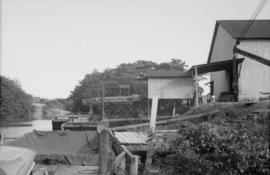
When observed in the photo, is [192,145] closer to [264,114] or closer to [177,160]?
[177,160]

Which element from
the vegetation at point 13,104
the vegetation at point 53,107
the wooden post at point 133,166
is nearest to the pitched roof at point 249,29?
the wooden post at point 133,166

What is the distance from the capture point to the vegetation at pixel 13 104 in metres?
56.6

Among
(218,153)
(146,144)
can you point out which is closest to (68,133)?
(146,144)

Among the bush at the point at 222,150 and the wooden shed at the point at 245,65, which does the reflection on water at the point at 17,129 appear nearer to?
the wooden shed at the point at 245,65

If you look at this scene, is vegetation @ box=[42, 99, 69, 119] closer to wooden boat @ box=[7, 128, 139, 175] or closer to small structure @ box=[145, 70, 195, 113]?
small structure @ box=[145, 70, 195, 113]

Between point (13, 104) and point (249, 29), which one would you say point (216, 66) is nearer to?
point (249, 29)

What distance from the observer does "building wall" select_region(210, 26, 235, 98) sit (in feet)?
64.7

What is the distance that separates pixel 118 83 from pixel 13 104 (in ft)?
94.4

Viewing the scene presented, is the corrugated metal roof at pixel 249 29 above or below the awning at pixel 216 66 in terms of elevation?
above

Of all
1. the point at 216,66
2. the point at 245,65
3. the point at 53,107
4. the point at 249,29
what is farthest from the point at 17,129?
the point at 53,107

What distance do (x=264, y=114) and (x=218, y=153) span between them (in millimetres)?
2731

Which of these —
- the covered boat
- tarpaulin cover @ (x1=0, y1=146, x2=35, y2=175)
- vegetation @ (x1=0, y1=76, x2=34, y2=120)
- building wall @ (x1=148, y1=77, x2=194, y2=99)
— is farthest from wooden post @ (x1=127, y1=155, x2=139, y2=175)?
vegetation @ (x1=0, y1=76, x2=34, y2=120)

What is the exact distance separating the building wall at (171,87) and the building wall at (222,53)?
7.61 ft

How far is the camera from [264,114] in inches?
307
